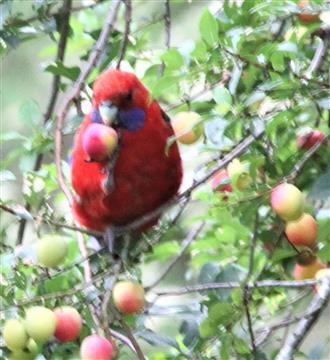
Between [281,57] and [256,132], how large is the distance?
0.42ft

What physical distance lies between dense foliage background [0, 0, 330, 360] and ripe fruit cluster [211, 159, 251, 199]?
2 cm

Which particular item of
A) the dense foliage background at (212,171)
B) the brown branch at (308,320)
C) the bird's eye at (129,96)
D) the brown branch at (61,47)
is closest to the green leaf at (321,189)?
the dense foliage background at (212,171)

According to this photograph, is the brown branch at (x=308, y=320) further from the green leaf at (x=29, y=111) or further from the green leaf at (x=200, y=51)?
the green leaf at (x=29, y=111)

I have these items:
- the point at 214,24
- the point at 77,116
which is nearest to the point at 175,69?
the point at 214,24

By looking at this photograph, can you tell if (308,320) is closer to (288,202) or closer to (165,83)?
(288,202)

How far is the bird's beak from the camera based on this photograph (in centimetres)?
230

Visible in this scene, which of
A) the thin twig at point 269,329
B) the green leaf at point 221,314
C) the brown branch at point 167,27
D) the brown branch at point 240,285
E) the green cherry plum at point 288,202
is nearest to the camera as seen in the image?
the green cherry plum at point 288,202

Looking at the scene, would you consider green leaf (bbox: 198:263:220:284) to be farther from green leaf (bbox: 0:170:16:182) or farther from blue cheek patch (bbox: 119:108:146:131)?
green leaf (bbox: 0:170:16:182)

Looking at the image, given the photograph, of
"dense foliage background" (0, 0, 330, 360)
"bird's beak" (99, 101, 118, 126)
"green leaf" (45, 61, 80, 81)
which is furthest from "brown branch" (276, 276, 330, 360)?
"green leaf" (45, 61, 80, 81)

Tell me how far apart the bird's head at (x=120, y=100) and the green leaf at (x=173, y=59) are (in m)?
0.31

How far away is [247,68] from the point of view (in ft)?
7.05

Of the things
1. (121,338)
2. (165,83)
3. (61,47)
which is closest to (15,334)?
(121,338)

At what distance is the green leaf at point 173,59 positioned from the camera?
1998 millimetres

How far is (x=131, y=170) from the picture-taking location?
243 centimetres
